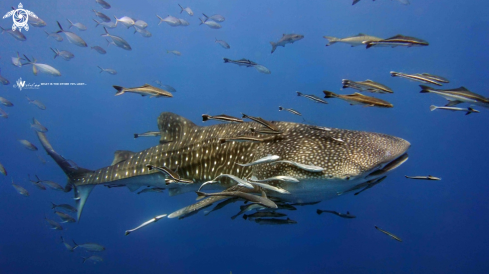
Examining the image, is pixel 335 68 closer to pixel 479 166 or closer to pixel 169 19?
pixel 479 166

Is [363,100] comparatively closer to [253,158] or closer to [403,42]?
[403,42]

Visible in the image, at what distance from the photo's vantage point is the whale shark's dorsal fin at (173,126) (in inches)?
213

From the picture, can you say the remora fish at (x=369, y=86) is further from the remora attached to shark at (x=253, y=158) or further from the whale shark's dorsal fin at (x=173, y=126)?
the whale shark's dorsal fin at (x=173, y=126)

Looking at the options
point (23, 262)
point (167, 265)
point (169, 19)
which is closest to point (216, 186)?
point (169, 19)

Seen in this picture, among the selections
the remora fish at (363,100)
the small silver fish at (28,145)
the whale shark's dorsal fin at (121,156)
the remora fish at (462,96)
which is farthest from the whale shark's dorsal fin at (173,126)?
the small silver fish at (28,145)

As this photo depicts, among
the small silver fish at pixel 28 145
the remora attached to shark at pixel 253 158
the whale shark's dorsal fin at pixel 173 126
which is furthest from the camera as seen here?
the small silver fish at pixel 28 145

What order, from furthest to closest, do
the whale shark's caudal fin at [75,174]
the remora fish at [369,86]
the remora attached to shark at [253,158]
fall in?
the whale shark's caudal fin at [75,174] → the remora fish at [369,86] → the remora attached to shark at [253,158]

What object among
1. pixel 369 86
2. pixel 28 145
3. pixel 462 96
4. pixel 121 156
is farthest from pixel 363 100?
pixel 28 145

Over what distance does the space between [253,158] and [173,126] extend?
2.28 m

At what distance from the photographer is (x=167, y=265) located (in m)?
18.7

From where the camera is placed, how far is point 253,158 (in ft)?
13.5

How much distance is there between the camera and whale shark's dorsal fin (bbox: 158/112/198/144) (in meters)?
5.41

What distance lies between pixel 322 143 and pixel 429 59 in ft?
102

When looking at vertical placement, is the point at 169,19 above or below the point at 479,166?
above
